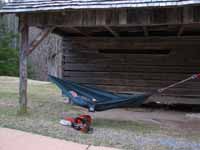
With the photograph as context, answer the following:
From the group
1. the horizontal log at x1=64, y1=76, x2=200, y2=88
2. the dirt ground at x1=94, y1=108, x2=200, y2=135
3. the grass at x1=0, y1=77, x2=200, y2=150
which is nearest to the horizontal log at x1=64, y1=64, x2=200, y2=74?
the horizontal log at x1=64, y1=76, x2=200, y2=88

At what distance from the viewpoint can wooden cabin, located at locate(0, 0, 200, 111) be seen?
6.29m

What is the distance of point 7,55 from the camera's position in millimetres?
18750

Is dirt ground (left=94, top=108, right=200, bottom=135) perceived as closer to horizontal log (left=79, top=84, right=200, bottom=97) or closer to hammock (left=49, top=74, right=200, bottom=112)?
horizontal log (left=79, top=84, right=200, bottom=97)

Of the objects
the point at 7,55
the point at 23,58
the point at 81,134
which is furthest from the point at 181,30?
the point at 7,55

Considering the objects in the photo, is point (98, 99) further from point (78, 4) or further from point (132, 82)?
point (132, 82)

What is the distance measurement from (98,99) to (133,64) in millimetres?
3041

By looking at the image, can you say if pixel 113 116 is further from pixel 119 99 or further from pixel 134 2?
pixel 134 2

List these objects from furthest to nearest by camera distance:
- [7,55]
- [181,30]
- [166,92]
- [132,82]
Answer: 1. [7,55]
2. [132,82]
3. [166,92]
4. [181,30]

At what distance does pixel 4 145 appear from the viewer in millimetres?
4453

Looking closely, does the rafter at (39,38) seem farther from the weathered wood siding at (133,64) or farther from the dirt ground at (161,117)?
the weathered wood siding at (133,64)

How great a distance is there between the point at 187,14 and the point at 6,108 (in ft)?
14.9

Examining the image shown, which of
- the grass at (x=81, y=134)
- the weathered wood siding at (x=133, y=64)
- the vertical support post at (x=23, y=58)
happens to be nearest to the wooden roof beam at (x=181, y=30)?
the weathered wood siding at (x=133, y=64)

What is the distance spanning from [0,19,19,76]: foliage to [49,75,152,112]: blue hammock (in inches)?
508

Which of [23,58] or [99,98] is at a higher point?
[23,58]
